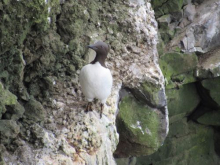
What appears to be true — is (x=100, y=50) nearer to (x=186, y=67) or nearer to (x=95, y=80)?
(x=95, y=80)

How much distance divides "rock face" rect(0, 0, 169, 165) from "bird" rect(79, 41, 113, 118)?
246mm

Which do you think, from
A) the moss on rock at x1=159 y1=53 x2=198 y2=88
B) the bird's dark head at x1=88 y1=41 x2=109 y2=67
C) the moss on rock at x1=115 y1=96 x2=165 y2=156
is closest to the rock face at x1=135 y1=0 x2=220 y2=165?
the moss on rock at x1=159 y1=53 x2=198 y2=88

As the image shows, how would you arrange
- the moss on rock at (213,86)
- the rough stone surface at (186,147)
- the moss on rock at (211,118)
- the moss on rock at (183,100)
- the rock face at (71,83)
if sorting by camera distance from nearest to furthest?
1. the rock face at (71,83)
2. the moss on rock at (183,100)
3. the moss on rock at (213,86)
4. the rough stone surface at (186,147)
5. the moss on rock at (211,118)

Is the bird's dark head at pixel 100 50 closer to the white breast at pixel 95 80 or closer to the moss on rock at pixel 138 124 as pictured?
the white breast at pixel 95 80

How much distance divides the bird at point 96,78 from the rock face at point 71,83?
25 centimetres

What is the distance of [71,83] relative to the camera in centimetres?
510

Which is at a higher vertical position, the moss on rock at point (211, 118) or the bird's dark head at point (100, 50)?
the bird's dark head at point (100, 50)

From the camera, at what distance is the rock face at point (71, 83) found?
4.15 m

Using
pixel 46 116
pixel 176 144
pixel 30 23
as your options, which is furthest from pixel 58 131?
pixel 176 144

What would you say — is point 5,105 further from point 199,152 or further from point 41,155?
point 199,152

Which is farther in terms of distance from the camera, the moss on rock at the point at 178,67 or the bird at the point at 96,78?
the moss on rock at the point at 178,67

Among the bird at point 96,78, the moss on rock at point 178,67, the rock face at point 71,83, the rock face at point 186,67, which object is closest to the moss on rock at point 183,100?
the rock face at point 186,67

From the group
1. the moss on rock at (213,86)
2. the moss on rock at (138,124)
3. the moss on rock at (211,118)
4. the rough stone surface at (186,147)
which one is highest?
the moss on rock at (213,86)

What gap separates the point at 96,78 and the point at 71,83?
551mm
